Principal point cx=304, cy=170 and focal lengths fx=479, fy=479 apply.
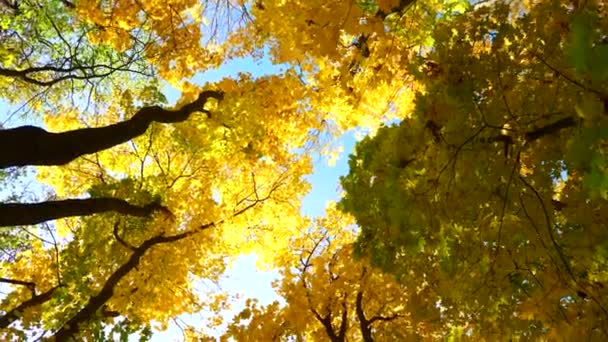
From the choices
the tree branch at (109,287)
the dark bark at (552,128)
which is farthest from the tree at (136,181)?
the dark bark at (552,128)

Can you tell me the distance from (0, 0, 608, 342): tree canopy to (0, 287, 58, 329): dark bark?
0.17ft

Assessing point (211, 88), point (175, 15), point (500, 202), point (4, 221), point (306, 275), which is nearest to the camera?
point (500, 202)

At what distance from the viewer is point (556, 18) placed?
3.69 m

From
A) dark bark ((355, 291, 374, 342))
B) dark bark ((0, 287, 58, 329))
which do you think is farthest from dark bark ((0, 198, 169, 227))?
dark bark ((355, 291, 374, 342))

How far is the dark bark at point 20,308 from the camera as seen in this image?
712 cm

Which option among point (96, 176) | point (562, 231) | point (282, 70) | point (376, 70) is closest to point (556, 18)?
point (562, 231)

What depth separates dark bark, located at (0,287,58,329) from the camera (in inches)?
280

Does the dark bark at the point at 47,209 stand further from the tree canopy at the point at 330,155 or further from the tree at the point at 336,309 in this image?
the tree at the point at 336,309

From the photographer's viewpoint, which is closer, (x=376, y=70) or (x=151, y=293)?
(x=376, y=70)

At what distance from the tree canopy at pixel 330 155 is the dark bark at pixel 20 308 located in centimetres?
5

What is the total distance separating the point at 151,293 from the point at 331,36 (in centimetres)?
805

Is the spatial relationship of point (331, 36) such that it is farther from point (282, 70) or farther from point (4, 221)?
point (282, 70)

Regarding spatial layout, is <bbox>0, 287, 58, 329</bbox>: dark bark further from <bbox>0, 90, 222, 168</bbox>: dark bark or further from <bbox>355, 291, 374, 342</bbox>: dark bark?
<bbox>355, 291, 374, 342</bbox>: dark bark

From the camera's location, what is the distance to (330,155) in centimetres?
1114
